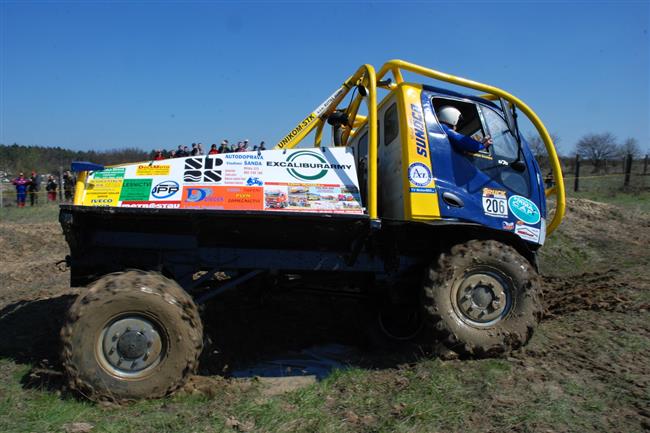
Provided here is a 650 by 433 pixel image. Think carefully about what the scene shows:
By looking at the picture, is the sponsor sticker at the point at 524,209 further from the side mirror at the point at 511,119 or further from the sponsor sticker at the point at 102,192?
the sponsor sticker at the point at 102,192

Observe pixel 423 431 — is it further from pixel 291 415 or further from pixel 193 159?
pixel 193 159

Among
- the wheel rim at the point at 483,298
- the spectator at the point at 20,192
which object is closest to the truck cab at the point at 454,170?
the wheel rim at the point at 483,298

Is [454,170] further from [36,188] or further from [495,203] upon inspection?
[36,188]

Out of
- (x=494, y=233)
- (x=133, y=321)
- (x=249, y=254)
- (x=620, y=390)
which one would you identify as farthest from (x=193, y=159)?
(x=620, y=390)

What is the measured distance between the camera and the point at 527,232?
5078 mm

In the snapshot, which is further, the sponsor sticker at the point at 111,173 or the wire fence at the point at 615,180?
the wire fence at the point at 615,180

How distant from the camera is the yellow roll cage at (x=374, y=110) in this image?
4.67m

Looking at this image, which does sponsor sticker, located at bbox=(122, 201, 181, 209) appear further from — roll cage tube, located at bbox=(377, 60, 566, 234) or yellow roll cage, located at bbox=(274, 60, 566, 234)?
roll cage tube, located at bbox=(377, 60, 566, 234)

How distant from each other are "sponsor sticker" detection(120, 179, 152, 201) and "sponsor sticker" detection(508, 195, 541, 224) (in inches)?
138

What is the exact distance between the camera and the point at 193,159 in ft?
15.6

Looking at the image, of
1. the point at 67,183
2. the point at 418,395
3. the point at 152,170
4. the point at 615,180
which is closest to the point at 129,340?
the point at 152,170

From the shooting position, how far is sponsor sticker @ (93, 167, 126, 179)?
15.3 ft

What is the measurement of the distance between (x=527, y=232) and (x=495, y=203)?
47 centimetres

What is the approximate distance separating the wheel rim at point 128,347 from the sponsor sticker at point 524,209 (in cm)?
355
